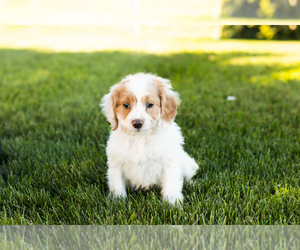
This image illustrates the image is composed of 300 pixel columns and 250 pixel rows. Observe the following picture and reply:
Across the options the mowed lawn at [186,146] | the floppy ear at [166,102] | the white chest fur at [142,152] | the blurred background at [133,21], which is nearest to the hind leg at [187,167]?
the mowed lawn at [186,146]

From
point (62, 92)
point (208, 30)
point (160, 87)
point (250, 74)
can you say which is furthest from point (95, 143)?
point (208, 30)

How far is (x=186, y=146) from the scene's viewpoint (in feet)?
11.6

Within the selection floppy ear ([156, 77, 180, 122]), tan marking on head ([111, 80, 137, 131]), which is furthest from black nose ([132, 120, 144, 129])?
floppy ear ([156, 77, 180, 122])

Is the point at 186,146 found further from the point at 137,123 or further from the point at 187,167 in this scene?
the point at 137,123

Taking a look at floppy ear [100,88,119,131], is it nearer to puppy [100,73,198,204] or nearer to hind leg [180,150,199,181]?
puppy [100,73,198,204]

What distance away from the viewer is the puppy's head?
227 centimetres

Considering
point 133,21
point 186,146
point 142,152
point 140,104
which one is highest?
point 133,21

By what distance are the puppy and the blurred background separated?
184 cm

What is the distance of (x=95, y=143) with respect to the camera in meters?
3.66

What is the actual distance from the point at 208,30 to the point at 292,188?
14.9 metres

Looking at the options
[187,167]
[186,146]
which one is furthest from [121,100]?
[186,146]

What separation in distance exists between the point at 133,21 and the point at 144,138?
4.42m

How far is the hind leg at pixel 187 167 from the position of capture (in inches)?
106

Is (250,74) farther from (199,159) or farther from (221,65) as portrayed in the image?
(199,159)
